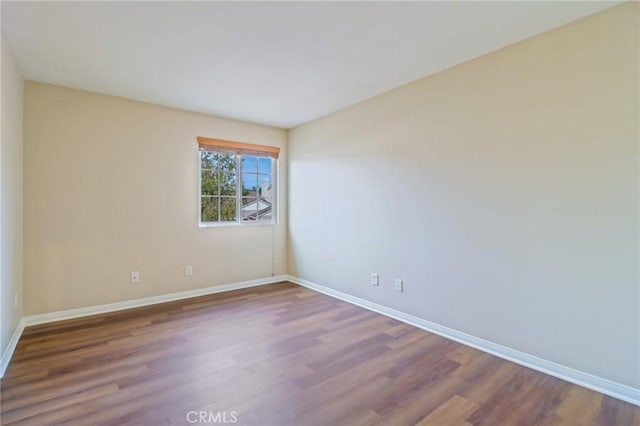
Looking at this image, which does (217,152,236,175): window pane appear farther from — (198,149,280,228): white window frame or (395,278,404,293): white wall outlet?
(395,278,404,293): white wall outlet

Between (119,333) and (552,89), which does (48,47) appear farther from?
(552,89)

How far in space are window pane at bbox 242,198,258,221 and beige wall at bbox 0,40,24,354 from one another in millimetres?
2382

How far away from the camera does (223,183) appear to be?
4.41m

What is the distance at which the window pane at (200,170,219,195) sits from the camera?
4219 millimetres

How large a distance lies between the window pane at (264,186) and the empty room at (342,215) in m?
0.78

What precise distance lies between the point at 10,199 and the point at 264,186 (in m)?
2.85

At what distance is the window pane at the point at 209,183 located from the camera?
4219 mm

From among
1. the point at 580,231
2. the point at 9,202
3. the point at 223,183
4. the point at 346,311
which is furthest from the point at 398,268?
the point at 9,202

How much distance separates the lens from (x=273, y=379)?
2141 millimetres

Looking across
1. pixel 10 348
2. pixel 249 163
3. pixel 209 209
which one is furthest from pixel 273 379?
pixel 249 163

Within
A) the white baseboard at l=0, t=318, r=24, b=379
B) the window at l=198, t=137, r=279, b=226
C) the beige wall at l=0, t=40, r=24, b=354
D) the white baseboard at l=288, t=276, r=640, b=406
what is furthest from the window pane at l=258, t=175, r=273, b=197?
the white baseboard at l=0, t=318, r=24, b=379

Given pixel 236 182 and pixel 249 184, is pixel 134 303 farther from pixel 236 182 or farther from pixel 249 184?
pixel 249 184

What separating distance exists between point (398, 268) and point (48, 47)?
356 centimetres

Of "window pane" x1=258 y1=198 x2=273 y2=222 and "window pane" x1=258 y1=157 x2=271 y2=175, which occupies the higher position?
"window pane" x1=258 y1=157 x2=271 y2=175
